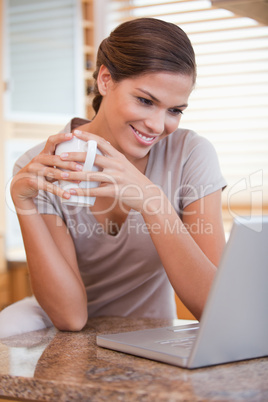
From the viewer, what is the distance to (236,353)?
793mm

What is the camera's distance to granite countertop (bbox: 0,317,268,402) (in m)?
0.66

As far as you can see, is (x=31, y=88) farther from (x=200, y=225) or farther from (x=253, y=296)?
(x=253, y=296)

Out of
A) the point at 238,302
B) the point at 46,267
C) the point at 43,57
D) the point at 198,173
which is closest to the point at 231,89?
the point at 43,57

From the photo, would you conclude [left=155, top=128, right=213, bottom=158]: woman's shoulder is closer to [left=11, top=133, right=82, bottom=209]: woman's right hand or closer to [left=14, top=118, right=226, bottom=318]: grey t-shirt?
[left=14, top=118, right=226, bottom=318]: grey t-shirt

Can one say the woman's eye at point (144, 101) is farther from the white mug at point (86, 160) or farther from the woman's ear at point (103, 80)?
the white mug at point (86, 160)

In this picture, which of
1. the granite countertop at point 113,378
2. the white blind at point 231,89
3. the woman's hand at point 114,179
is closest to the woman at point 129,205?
the woman's hand at point 114,179

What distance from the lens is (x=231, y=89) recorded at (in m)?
3.08

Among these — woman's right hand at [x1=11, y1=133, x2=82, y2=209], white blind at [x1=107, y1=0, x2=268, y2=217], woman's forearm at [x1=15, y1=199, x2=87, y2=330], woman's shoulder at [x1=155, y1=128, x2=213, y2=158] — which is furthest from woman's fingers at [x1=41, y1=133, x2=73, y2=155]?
white blind at [x1=107, y1=0, x2=268, y2=217]

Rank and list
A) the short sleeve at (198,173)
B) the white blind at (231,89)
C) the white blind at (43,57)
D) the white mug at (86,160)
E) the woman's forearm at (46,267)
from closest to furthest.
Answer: the white mug at (86,160), the woman's forearm at (46,267), the short sleeve at (198,173), the white blind at (231,89), the white blind at (43,57)

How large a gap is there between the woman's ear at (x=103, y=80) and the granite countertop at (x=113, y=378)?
2.51 feet

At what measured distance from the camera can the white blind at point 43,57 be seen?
10.9 feet

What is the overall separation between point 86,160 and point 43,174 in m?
0.17

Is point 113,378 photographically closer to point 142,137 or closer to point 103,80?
point 142,137

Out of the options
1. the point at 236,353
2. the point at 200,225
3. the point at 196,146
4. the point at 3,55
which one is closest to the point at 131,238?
the point at 200,225
